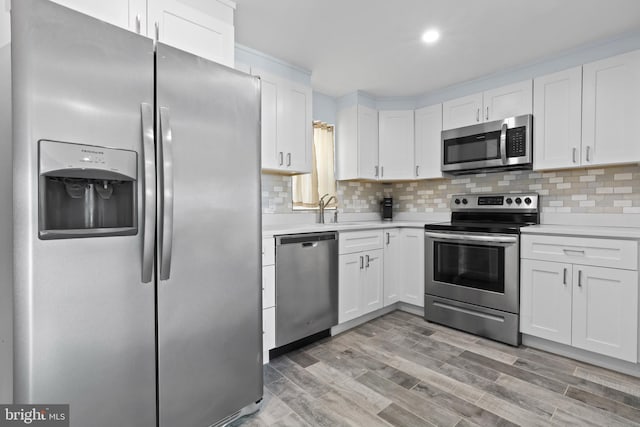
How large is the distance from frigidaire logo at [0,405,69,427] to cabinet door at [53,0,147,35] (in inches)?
64.3

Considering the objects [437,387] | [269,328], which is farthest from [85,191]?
[437,387]

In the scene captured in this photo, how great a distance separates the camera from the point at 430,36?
7.84 ft

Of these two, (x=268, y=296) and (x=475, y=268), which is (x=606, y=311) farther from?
(x=268, y=296)

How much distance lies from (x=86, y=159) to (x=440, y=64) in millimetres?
2898

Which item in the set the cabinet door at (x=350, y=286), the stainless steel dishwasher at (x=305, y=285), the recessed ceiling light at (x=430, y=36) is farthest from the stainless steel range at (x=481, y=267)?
the recessed ceiling light at (x=430, y=36)

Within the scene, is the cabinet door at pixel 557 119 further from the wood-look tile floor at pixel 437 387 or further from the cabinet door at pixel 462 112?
the wood-look tile floor at pixel 437 387

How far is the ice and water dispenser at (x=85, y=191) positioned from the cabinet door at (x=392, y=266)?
248cm

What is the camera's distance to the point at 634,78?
232cm

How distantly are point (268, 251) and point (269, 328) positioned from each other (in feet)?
1.83

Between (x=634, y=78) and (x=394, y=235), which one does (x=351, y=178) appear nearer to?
(x=394, y=235)

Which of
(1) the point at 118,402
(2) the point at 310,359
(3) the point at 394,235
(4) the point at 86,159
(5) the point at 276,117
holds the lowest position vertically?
(2) the point at 310,359

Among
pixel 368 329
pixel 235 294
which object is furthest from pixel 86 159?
pixel 368 329

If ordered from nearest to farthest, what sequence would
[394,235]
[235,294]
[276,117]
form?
[235,294], [276,117], [394,235]

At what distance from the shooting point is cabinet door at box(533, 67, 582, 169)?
2570 millimetres
